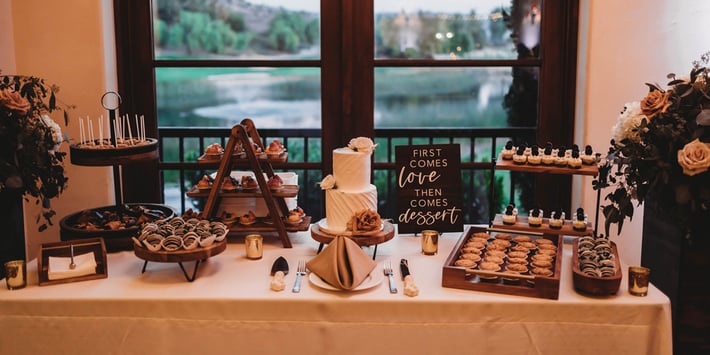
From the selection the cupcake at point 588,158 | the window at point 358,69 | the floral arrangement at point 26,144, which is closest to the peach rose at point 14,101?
the floral arrangement at point 26,144

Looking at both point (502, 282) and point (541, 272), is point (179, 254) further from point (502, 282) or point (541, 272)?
point (541, 272)

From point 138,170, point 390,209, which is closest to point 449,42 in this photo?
A: point 390,209

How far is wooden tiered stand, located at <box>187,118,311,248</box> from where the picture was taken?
2.26 meters

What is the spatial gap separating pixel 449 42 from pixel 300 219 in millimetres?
1086

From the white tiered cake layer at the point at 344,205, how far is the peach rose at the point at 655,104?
911 millimetres

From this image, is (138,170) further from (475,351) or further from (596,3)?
(596,3)

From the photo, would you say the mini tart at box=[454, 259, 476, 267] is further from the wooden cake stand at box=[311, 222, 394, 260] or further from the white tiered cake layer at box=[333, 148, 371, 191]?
the white tiered cake layer at box=[333, 148, 371, 191]

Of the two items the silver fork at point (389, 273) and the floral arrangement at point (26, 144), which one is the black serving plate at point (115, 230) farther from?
the silver fork at point (389, 273)

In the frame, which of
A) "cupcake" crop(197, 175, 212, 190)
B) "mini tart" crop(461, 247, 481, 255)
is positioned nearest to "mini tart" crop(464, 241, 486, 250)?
"mini tart" crop(461, 247, 481, 255)

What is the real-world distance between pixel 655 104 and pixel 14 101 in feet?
6.45

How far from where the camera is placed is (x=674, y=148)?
6.22 feet

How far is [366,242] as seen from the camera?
218cm

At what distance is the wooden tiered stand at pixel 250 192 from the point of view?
89.0 inches

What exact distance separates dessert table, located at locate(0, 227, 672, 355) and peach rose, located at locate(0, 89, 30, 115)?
580 mm
